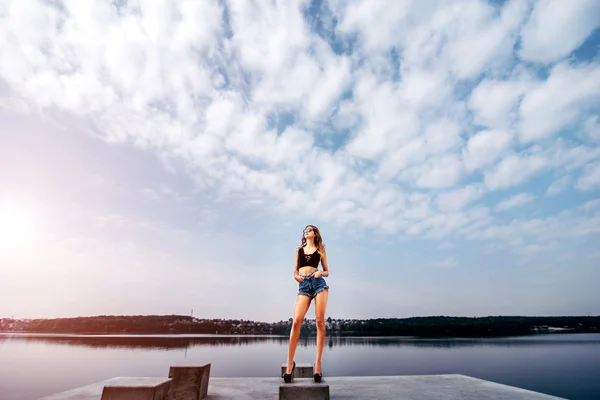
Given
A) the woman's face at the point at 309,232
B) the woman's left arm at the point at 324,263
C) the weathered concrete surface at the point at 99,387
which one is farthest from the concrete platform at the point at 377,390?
the woman's face at the point at 309,232

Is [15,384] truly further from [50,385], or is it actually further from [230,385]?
[230,385]

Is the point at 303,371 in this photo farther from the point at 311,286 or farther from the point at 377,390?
the point at 311,286

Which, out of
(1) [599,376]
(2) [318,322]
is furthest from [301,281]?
(1) [599,376]

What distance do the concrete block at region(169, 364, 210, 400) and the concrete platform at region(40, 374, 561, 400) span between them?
31cm

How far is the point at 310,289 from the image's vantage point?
20.6ft

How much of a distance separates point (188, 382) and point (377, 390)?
3646mm

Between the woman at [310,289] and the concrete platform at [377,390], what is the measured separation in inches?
41.4

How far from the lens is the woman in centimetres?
621

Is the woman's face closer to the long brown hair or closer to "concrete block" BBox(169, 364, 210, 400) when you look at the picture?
the long brown hair

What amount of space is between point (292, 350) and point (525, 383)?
45.1 metres

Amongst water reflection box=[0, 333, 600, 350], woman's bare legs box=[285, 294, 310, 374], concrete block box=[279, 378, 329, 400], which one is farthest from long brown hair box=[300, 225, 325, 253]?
water reflection box=[0, 333, 600, 350]

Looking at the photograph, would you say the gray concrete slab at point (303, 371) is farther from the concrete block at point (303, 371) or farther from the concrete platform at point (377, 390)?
the concrete platform at point (377, 390)

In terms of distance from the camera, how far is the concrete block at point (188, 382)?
6066 millimetres

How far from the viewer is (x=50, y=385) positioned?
35438mm
